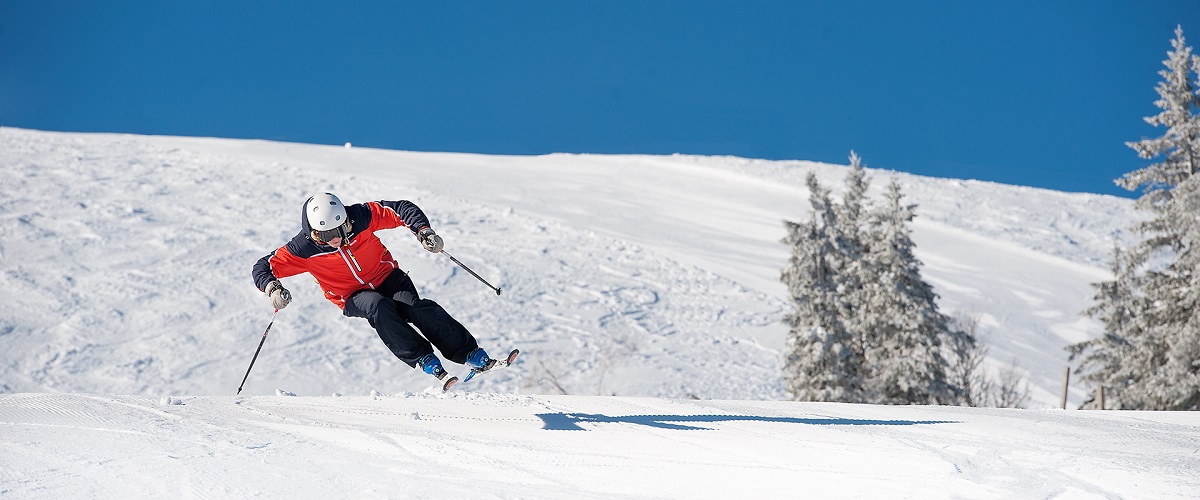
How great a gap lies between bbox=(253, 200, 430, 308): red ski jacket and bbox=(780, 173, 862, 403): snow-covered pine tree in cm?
1358

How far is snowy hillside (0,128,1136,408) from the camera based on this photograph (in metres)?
24.2

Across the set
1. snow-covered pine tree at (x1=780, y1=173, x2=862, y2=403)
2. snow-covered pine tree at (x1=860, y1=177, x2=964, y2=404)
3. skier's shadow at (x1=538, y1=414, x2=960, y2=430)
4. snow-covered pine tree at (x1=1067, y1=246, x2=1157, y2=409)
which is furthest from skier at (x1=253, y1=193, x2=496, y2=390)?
snow-covered pine tree at (x1=1067, y1=246, x2=1157, y2=409)

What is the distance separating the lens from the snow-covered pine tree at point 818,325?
19609 millimetres

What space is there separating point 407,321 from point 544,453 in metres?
2.63

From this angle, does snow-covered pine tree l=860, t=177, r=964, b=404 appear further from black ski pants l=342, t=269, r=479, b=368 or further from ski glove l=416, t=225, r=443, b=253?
ski glove l=416, t=225, r=443, b=253

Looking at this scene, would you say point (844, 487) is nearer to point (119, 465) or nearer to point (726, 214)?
point (119, 465)

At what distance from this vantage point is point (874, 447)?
551cm

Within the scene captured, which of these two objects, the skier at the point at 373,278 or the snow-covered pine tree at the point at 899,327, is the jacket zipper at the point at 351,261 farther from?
the snow-covered pine tree at the point at 899,327

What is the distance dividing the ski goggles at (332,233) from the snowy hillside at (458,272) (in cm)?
1578

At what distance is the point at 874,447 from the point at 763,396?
1891 cm

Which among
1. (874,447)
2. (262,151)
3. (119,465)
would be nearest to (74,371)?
(119,465)

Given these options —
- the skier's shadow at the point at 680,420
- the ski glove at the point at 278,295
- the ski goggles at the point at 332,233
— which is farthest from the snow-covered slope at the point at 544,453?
the ski goggles at the point at 332,233

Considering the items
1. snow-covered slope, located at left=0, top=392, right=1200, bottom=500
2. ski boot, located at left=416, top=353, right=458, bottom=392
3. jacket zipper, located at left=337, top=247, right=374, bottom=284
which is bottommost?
snow-covered slope, located at left=0, top=392, right=1200, bottom=500

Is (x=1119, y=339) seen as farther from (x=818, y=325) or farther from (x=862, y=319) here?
(x=818, y=325)
